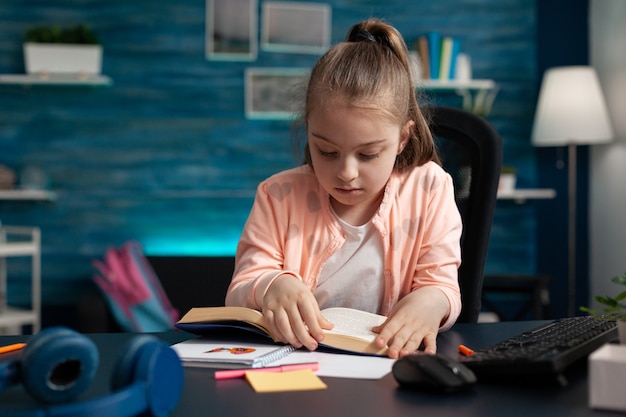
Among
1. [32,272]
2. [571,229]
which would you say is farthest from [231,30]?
[571,229]

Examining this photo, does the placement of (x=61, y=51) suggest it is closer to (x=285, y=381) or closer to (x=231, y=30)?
(x=231, y=30)

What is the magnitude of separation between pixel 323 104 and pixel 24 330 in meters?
3.11

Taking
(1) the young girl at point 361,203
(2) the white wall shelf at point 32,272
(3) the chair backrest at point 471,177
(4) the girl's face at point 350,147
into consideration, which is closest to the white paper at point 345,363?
(1) the young girl at point 361,203

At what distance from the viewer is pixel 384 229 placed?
4.51 feet

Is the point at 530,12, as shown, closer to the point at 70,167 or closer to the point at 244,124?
the point at 244,124

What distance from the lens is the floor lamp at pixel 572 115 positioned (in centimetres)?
362

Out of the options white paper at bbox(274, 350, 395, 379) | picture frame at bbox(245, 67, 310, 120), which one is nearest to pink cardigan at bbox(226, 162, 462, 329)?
white paper at bbox(274, 350, 395, 379)

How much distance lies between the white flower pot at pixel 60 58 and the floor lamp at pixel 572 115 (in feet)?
7.07

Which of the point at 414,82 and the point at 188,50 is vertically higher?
the point at 188,50

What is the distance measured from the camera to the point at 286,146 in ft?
13.1

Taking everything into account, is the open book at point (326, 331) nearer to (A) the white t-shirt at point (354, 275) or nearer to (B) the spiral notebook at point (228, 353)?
(B) the spiral notebook at point (228, 353)

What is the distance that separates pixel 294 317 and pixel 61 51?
311 cm

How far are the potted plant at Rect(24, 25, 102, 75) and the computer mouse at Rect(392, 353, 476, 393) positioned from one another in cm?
327

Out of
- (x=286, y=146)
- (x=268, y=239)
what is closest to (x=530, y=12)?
(x=286, y=146)
